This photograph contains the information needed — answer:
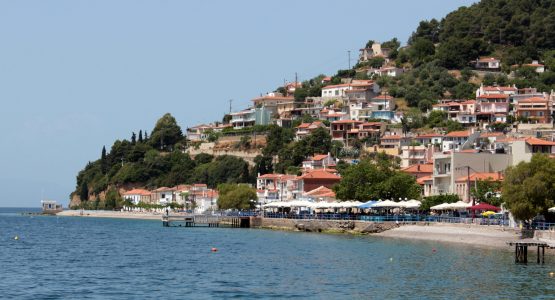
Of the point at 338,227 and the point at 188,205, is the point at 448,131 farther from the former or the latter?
the point at 338,227

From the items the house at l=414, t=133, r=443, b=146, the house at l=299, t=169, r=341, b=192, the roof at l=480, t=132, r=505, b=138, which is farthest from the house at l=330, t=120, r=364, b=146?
the house at l=299, t=169, r=341, b=192

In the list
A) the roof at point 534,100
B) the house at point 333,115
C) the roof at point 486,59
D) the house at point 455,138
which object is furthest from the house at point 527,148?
the roof at point 486,59

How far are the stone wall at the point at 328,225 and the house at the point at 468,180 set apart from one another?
9.26 metres

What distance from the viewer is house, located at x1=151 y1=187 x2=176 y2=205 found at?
181 m

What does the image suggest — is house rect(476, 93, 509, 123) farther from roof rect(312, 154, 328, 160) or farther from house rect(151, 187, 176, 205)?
house rect(151, 187, 176, 205)

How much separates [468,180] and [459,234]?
20.2m

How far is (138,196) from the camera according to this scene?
19112 cm

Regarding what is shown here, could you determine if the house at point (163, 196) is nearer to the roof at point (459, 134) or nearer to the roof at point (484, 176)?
the roof at point (459, 134)

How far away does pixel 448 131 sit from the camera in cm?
15575

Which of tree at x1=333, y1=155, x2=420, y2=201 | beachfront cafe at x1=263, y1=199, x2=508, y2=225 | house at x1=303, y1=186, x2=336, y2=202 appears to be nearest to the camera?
beachfront cafe at x1=263, y1=199, x2=508, y2=225

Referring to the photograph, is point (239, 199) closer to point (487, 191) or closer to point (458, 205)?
point (487, 191)

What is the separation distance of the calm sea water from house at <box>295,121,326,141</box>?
8629 cm

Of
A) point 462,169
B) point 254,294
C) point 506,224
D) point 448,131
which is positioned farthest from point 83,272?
point 448,131

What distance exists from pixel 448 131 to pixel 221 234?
208 ft
